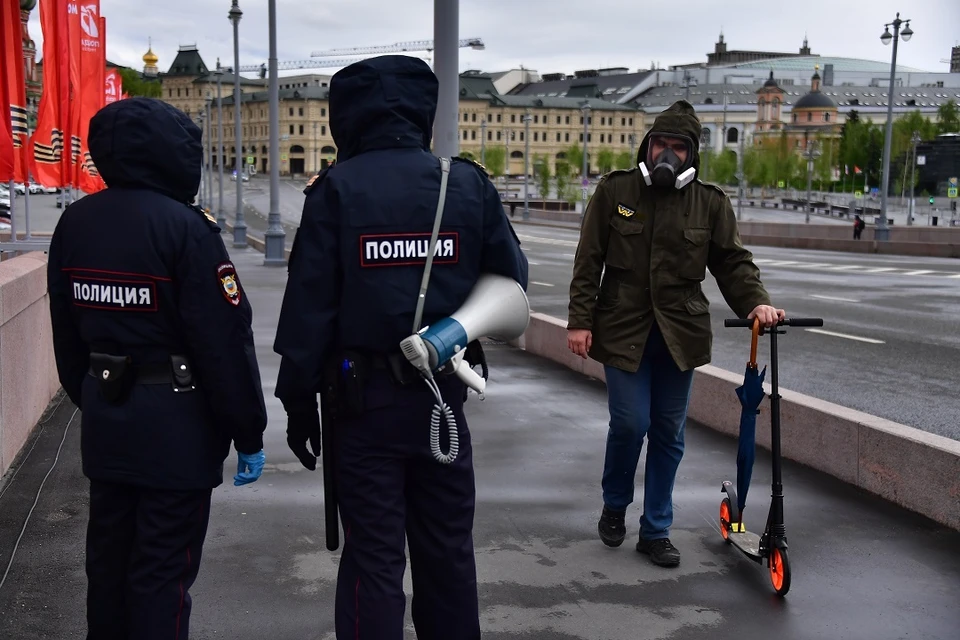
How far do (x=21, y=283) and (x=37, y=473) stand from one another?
1.32 meters

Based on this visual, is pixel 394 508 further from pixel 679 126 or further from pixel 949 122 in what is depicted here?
pixel 949 122

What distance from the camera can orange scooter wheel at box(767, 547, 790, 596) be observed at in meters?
4.59

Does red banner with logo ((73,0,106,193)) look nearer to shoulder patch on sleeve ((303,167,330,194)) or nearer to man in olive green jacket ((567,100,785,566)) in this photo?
man in olive green jacket ((567,100,785,566))

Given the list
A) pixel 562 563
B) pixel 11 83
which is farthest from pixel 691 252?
pixel 11 83

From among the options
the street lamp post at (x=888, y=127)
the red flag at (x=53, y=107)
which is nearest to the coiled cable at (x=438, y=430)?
the red flag at (x=53, y=107)

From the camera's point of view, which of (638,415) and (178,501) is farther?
(638,415)

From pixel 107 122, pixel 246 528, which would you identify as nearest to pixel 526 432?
pixel 246 528

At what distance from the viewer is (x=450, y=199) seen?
11.7 ft

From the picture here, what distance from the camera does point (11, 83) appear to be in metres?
9.02

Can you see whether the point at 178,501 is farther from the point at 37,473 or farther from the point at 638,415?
the point at 37,473

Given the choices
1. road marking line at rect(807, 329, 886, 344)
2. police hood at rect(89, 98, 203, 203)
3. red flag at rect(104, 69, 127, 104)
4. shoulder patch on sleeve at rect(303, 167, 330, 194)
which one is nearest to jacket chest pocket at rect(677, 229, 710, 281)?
shoulder patch on sleeve at rect(303, 167, 330, 194)

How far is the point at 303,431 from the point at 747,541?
2.44 m

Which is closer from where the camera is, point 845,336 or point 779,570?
point 779,570

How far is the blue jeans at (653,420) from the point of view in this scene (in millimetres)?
5117
